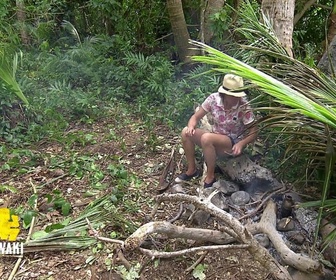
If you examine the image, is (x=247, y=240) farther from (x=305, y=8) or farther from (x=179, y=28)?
(x=305, y=8)

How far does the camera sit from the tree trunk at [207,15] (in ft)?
18.0

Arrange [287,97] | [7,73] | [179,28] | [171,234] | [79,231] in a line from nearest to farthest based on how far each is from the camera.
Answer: [287,97] → [171,234] → [79,231] → [7,73] → [179,28]

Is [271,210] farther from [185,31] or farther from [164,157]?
[185,31]

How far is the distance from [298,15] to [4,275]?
5.24 metres

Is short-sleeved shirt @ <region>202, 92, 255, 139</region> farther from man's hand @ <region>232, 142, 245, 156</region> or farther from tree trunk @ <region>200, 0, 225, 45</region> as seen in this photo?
tree trunk @ <region>200, 0, 225, 45</region>

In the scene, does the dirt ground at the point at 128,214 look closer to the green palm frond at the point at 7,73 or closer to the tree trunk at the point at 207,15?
the green palm frond at the point at 7,73

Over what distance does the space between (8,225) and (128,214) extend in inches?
32.4

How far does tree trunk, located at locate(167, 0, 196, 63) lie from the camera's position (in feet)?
18.0

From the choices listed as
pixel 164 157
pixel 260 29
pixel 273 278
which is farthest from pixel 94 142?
pixel 273 278

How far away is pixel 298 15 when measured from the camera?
5863 mm

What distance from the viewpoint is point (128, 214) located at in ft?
9.61

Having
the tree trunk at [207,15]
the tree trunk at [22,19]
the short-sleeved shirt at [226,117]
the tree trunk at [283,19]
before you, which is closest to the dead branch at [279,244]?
the short-sleeved shirt at [226,117]

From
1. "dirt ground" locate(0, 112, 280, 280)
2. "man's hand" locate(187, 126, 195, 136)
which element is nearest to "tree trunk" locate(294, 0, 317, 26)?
"dirt ground" locate(0, 112, 280, 280)

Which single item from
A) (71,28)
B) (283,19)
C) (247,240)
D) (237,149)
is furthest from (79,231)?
(71,28)
